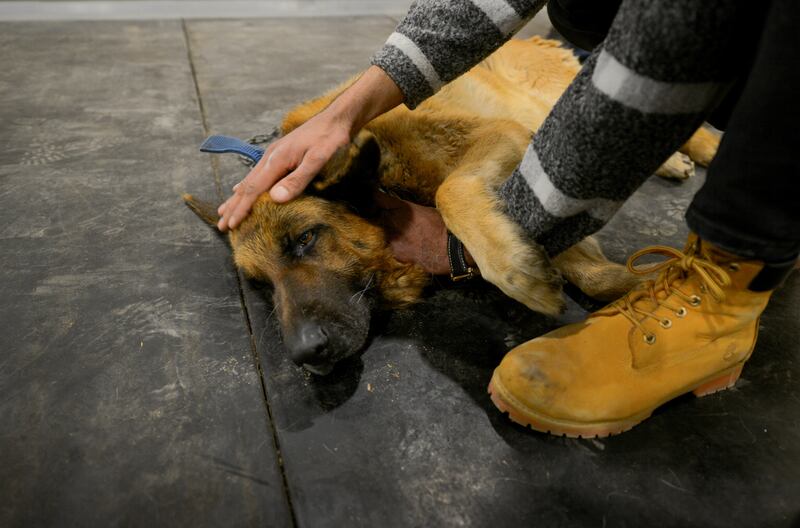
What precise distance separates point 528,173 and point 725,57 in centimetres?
55

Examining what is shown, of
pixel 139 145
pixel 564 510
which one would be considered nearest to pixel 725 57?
pixel 564 510

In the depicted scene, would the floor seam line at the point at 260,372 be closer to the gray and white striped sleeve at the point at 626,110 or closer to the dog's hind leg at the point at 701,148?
the gray and white striped sleeve at the point at 626,110

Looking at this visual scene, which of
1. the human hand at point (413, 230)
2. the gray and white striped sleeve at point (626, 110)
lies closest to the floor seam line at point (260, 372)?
the human hand at point (413, 230)

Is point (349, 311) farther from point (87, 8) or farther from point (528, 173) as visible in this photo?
point (87, 8)

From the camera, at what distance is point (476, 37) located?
66.0 inches

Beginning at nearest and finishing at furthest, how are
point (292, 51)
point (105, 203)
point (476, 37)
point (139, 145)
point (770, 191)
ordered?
point (770, 191), point (476, 37), point (105, 203), point (139, 145), point (292, 51)

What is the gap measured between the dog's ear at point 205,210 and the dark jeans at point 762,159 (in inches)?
76.4

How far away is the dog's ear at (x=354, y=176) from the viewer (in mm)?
1827

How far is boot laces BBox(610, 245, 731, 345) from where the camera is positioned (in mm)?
1394

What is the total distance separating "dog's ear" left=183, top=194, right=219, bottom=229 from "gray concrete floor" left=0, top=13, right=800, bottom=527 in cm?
7

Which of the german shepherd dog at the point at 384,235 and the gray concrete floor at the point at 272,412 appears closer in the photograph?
the gray concrete floor at the point at 272,412

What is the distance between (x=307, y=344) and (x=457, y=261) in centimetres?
64

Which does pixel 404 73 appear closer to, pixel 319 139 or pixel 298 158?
pixel 319 139

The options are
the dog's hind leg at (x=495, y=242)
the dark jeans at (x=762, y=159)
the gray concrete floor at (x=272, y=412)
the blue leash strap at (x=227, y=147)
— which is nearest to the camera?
the dark jeans at (x=762, y=159)
